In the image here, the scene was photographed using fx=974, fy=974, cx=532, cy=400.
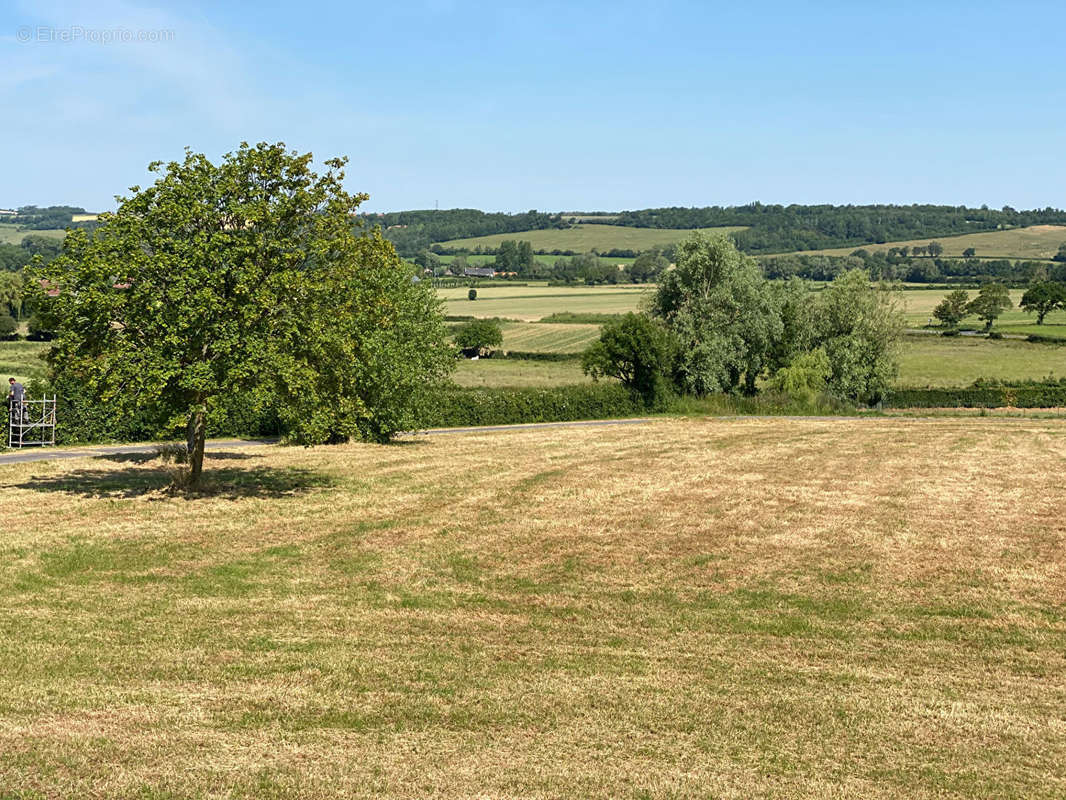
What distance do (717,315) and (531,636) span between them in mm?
63750

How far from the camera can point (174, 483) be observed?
32.0 m

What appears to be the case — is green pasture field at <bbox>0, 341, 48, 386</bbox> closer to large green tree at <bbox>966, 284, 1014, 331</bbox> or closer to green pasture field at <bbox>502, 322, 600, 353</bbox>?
green pasture field at <bbox>502, 322, 600, 353</bbox>

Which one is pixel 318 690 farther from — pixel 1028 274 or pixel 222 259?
pixel 1028 274

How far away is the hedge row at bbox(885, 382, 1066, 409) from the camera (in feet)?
254

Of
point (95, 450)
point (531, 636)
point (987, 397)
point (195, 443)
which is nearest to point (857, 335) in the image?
point (987, 397)

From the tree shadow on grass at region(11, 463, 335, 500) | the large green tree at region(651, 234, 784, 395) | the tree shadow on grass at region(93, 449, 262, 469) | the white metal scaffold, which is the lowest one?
the tree shadow on grass at region(93, 449, 262, 469)

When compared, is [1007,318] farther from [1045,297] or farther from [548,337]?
[548,337]

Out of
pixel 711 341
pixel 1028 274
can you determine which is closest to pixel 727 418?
pixel 711 341

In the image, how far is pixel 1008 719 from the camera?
1410 cm

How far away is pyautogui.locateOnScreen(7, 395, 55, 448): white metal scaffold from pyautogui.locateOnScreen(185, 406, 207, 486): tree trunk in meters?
14.2

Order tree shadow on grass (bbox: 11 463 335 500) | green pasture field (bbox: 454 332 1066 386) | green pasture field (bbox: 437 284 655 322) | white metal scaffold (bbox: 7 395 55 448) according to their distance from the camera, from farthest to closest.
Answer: green pasture field (bbox: 437 284 655 322), green pasture field (bbox: 454 332 1066 386), white metal scaffold (bbox: 7 395 55 448), tree shadow on grass (bbox: 11 463 335 500)

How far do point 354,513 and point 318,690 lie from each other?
15120mm

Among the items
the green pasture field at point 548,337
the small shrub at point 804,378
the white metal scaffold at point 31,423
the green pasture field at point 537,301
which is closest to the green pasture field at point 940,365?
the green pasture field at point 548,337

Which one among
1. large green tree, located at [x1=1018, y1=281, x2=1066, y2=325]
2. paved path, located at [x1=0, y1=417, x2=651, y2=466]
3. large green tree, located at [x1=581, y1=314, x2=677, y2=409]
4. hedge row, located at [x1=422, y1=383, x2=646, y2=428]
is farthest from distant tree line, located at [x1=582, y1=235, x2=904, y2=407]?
large green tree, located at [x1=1018, y1=281, x2=1066, y2=325]
